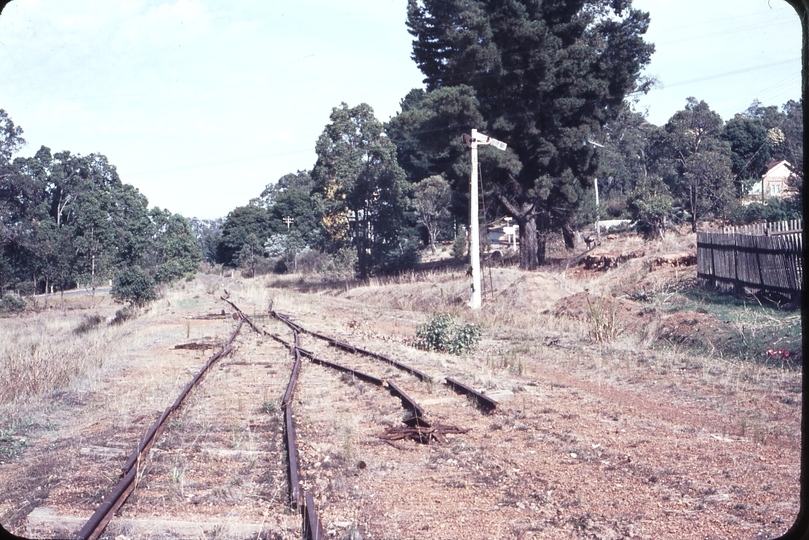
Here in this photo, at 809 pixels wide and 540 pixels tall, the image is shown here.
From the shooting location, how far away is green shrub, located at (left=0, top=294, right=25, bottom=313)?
40.1m

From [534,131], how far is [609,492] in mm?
30360

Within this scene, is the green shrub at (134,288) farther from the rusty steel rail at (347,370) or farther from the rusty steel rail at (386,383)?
the rusty steel rail at (386,383)

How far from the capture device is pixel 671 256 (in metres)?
26.4

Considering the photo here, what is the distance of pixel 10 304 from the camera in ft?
133

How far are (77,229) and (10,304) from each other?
35.3 feet

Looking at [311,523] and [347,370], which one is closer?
[311,523]

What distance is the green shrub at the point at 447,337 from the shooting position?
48.1 ft

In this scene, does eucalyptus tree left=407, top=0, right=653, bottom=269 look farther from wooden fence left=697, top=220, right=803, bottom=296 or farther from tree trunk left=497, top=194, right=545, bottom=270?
wooden fence left=697, top=220, right=803, bottom=296

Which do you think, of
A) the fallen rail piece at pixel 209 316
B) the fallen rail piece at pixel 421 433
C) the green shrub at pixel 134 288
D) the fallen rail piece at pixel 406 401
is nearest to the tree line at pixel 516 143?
the fallen rail piece at pixel 209 316

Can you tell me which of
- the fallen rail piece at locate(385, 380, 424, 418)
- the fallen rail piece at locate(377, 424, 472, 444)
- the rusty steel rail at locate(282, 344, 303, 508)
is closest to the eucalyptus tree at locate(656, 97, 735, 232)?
the fallen rail piece at locate(385, 380, 424, 418)

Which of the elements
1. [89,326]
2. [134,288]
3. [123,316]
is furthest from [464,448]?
[134,288]

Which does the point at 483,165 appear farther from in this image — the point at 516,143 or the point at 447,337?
the point at 447,337

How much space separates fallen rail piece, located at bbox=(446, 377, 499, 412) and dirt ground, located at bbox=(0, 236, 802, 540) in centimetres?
17

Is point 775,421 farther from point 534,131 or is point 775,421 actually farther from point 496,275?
point 534,131
